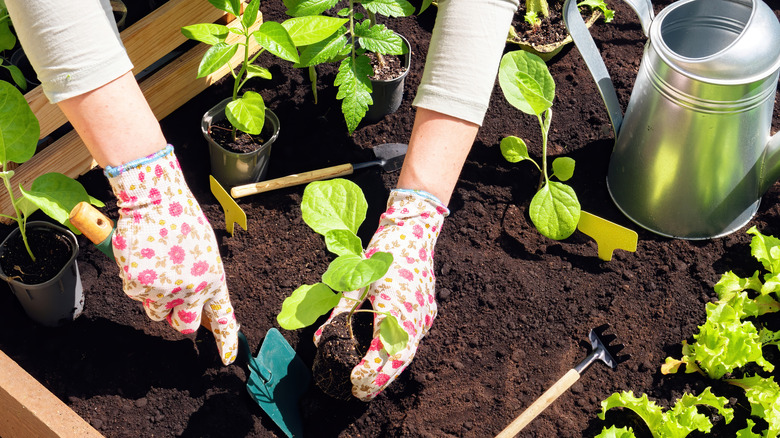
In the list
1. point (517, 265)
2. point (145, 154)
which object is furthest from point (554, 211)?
point (145, 154)

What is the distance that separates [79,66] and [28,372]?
25.9 inches

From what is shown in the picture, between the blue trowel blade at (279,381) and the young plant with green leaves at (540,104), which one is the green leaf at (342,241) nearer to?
the blue trowel blade at (279,381)

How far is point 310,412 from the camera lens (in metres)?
1.42

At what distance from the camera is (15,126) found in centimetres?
128

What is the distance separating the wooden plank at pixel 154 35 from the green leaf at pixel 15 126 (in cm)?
21

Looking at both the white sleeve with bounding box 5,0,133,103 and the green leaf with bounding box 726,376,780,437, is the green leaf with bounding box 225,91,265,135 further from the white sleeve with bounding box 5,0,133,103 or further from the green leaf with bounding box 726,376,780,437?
the green leaf with bounding box 726,376,780,437

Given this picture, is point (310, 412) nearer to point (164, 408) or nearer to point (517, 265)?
point (164, 408)

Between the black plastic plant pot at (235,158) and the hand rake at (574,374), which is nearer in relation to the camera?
the hand rake at (574,374)

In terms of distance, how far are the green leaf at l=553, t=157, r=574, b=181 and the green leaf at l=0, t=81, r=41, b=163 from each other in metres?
1.08

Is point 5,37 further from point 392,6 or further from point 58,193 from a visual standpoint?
point 392,6

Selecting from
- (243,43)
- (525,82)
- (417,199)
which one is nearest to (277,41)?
(243,43)

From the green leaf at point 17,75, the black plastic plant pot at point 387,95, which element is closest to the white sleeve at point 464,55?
the black plastic plant pot at point 387,95

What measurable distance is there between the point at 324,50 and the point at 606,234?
0.73m

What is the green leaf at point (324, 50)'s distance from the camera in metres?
1.52
